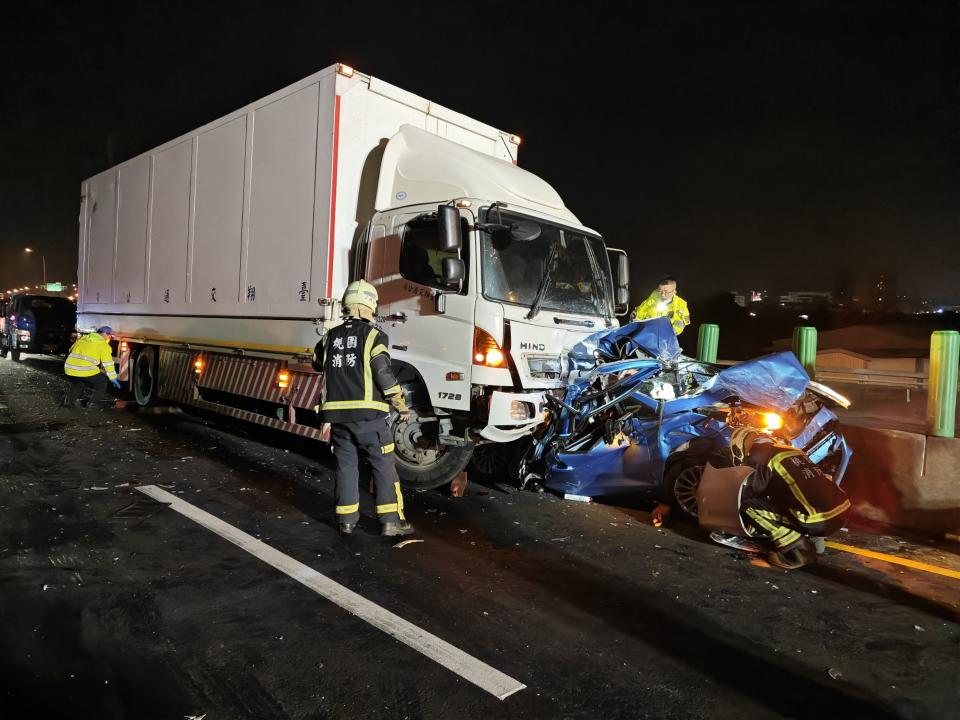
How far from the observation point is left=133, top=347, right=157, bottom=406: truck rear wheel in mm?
9898

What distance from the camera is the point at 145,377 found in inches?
402

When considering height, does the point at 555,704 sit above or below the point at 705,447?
below

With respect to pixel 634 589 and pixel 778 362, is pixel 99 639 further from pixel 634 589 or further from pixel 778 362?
pixel 778 362

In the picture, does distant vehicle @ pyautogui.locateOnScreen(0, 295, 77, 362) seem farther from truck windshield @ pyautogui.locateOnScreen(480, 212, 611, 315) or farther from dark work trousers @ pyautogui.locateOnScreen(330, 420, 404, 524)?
truck windshield @ pyautogui.locateOnScreen(480, 212, 611, 315)

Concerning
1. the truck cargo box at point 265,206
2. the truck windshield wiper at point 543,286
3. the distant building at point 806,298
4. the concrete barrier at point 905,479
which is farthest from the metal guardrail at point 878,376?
the distant building at point 806,298

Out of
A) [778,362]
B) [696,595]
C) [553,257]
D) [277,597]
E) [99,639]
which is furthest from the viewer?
[553,257]

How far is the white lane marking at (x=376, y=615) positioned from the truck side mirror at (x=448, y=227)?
2.55 m

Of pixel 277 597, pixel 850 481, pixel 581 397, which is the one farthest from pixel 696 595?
pixel 850 481

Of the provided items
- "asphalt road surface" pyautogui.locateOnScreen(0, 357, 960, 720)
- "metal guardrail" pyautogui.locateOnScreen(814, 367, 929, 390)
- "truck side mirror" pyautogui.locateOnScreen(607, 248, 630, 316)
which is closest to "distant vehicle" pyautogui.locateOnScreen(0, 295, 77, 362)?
"asphalt road surface" pyautogui.locateOnScreen(0, 357, 960, 720)

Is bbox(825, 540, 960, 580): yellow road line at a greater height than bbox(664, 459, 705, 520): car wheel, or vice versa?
bbox(664, 459, 705, 520): car wheel

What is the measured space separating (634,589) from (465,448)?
2.33 metres

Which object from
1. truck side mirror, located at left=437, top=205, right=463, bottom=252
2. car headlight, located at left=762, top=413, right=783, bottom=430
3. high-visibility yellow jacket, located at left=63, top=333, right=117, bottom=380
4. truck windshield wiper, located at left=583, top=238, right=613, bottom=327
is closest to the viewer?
truck side mirror, located at left=437, top=205, right=463, bottom=252

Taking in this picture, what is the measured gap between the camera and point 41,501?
522cm

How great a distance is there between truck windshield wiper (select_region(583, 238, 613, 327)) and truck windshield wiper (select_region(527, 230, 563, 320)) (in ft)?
1.34
